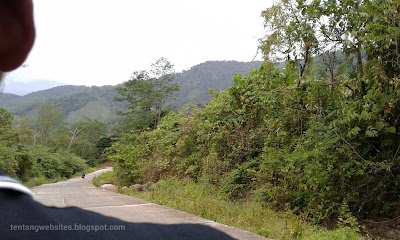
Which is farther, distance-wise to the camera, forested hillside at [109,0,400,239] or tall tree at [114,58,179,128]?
tall tree at [114,58,179,128]

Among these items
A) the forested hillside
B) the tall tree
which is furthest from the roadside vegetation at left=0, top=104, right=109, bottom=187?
the tall tree

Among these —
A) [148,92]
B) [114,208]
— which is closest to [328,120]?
[114,208]

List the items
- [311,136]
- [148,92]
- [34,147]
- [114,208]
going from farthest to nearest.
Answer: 1. [148,92]
2. [311,136]
3. [34,147]
4. [114,208]

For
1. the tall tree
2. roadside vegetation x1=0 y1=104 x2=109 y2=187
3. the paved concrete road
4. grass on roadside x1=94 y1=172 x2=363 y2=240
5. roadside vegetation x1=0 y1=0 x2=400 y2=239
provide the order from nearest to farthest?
the paved concrete road, roadside vegetation x1=0 y1=104 x2=109 y2=187, grass on roadside x1=94 y1=172 x2=363 y2=240, roadside vegetation x1=0 y1=0 x2=400 y2=239, the tall tree

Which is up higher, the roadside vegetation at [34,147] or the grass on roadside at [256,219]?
the roadside vegetation at [34,147]

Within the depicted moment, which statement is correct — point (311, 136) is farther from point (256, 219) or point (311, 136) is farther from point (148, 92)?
point (148, 92)

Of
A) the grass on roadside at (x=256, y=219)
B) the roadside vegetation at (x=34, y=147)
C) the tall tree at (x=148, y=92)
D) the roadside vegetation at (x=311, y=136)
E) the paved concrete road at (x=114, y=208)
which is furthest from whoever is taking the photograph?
the tall tree at (x=148, y=92)

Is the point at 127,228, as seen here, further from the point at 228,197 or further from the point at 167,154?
the point at 167,154

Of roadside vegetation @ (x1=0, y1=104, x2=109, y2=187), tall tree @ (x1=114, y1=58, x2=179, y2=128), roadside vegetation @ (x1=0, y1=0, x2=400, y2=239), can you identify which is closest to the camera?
roadside vegetation @ (x1=0, y1=104, x2=109, y2=187)

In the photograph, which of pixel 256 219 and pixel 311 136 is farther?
pixel 311 136

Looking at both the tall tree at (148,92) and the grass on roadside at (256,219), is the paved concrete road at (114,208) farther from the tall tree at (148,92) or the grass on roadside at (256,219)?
the tall tree at (148,92)

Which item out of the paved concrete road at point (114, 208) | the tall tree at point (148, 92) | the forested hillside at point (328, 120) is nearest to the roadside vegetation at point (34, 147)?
the paved concrete road at point (114, 208)

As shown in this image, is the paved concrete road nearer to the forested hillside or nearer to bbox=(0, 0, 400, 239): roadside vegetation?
bbox=(0, 0, 400, 239): roadside vegetation

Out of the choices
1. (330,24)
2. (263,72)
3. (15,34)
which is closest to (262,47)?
(263,72)
